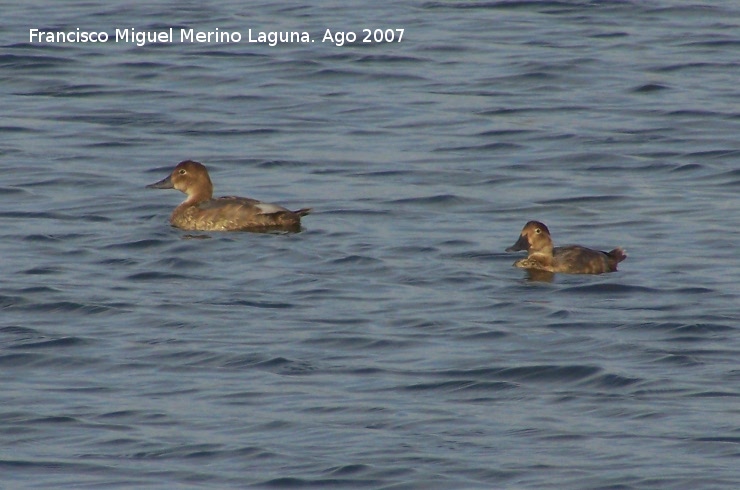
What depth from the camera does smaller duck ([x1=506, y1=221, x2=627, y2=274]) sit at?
12.8 m

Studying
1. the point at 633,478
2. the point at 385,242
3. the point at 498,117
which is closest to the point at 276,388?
the point at 633,478

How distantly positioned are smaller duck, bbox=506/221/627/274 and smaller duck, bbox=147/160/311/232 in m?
2.10

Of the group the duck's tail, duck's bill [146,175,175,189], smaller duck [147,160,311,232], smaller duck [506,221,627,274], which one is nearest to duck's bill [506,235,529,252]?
smaller duck [506,221,627,274]

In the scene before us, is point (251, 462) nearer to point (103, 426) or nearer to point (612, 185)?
point (103, 426)

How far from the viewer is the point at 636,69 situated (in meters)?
21.4

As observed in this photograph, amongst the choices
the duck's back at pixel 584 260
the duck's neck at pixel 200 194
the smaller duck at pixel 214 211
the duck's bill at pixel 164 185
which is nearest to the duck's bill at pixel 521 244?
the duck's back at pixel 584 260

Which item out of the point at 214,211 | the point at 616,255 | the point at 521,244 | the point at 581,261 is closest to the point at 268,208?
the point at 214,211

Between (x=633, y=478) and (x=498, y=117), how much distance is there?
11.2 metres

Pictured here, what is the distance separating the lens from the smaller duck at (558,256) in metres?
12.8

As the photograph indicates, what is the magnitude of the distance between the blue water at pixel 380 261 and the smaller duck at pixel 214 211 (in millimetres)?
160

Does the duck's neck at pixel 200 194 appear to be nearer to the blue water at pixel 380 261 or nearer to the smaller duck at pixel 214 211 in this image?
the smaller duck at pixel 214 211

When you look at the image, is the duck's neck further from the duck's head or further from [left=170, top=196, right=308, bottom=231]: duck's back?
[left=170, top=196, right=308, bottom=231]: duck's back

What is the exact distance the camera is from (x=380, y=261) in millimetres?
13266

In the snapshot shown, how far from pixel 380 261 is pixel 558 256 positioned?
4.43 feet
